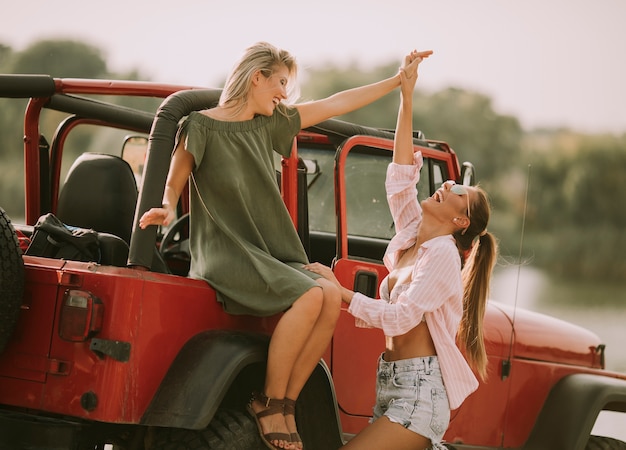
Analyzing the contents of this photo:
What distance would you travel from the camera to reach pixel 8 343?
396 cm

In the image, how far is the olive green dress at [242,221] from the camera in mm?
3971

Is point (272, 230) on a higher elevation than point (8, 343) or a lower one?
higher

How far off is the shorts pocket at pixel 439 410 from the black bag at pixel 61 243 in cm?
151

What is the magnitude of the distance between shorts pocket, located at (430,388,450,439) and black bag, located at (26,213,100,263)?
1510mm

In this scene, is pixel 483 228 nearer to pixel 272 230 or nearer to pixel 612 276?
pixel 272 230

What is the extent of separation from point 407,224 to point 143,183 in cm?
125

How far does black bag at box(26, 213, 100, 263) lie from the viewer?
13.9 feet

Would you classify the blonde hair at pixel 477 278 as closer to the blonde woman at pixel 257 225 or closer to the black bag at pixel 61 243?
the blonde woman at pixel 257 225

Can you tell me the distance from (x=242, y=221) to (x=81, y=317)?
0.74m

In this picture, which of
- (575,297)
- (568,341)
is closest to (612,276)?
(575,297)

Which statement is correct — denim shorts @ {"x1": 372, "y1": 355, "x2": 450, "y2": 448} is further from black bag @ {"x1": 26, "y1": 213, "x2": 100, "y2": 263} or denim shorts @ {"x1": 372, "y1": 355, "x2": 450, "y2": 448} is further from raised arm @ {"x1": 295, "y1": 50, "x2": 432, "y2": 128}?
black bag @ {"x1": 26, "y1": 213, "x2": 100, "y2": 263}

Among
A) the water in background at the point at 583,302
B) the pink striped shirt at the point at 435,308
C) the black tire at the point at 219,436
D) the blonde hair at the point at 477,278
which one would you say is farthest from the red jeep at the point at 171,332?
the water in background at the point at 583,302

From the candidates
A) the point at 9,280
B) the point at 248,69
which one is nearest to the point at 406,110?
the point at 248,69

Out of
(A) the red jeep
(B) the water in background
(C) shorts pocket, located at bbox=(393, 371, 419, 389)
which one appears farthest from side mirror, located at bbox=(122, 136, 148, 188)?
(B) the water in background
